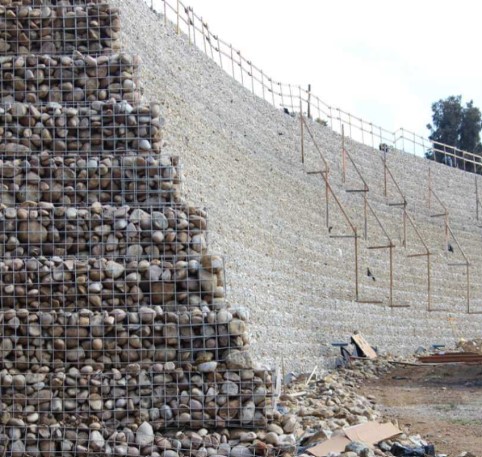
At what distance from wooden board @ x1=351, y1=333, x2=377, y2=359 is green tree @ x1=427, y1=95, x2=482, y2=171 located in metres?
34.6

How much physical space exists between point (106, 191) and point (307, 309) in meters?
12.0

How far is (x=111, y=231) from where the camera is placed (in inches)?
427

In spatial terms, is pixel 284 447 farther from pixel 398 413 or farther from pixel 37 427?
pixel 398 413

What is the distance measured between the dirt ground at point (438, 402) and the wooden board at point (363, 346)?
108 cm

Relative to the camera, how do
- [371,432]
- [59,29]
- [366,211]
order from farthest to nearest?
[366,211]
[59,29]
[371,432]

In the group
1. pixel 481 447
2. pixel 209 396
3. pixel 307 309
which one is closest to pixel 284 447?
pixel 209 396

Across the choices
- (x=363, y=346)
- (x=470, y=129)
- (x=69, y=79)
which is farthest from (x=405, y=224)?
(x=470, y=129)

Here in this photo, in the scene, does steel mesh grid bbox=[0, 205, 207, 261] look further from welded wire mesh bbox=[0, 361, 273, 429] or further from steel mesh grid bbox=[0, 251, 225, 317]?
welded wire mesh bbox=[0, 361, 273, 429]

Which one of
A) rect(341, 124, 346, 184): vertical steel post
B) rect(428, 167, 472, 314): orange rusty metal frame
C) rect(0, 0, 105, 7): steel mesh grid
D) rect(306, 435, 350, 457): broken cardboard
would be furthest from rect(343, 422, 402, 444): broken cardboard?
rect(341, 124, 346, 184): vertical steel post

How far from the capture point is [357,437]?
428 inches

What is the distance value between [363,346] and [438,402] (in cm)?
606

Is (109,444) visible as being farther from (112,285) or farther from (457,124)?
(457,124)

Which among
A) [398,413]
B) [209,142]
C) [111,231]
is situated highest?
[209,142]

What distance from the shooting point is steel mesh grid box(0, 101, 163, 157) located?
1173 centimetres
